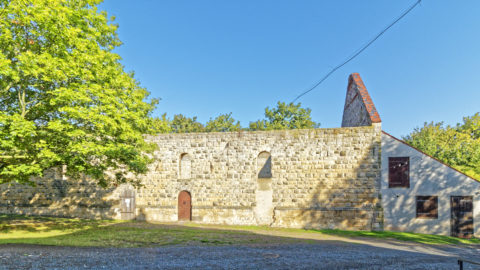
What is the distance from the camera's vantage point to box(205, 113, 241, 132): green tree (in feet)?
139

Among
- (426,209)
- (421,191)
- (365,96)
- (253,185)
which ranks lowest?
(426,209)

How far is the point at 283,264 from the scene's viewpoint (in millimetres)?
7773

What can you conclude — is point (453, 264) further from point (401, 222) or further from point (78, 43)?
point (78, 43)

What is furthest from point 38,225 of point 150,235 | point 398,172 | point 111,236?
point 398,172

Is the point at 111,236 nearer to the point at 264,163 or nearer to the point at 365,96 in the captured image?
the point at 264,163

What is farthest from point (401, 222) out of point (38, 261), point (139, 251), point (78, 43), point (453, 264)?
point (78, 43)

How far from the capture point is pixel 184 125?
45.5 meters

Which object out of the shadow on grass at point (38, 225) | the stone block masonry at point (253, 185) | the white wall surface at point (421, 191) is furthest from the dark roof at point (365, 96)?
the shadow on grass at point (38, 225)

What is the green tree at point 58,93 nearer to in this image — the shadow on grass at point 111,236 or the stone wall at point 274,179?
the shadow on grass at point 111,236

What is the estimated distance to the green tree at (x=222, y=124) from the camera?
4244 centimetres

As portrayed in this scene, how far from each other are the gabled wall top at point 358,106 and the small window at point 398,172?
2202 millimetres

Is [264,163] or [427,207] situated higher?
[264,163]

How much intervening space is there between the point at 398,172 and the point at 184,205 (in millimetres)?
11576

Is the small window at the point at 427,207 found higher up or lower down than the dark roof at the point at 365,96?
lower down
